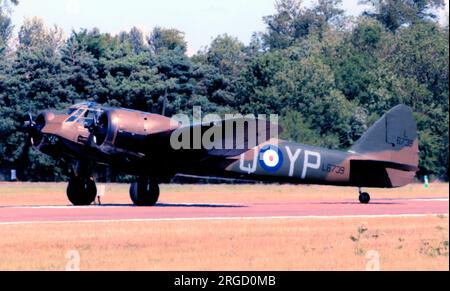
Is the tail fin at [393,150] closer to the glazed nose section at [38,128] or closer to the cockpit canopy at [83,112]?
the cockpit canopy at [83,112]

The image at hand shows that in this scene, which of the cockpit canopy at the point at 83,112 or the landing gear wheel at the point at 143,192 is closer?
the cockpit canopy at the point at 83,112

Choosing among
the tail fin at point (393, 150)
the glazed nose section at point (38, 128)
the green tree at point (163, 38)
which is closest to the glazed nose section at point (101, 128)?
the glazed nose section at point (38, 128)

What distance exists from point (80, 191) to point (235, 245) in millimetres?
14841

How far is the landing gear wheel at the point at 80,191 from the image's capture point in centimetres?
3534

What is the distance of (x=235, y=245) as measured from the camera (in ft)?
70.9

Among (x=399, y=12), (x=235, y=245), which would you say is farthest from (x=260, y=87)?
(x=235, y=245)

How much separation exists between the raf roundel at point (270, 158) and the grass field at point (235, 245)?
711cm

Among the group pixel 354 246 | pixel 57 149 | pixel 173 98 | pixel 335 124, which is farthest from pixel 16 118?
pixel 354 246

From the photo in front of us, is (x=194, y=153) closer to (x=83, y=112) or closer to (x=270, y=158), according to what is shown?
(x=270, y=158)

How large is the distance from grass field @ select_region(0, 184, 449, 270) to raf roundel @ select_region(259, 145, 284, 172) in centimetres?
711

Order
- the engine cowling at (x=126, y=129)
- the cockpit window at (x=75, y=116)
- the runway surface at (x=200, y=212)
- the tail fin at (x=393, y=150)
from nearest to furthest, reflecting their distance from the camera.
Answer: the runway surface at (x=200, y=212)
the engine cowling at (x=126, y=129)
the cockpit window at (x=75, y=116)
the tail fin at (x=393, y=150)

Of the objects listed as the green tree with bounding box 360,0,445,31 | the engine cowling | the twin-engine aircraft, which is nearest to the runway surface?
the twin-engine aircraft

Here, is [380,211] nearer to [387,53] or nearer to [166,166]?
[166,166]
